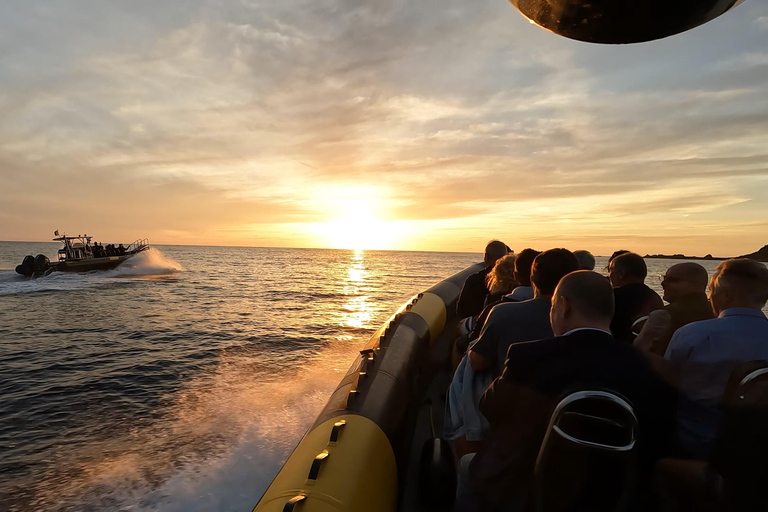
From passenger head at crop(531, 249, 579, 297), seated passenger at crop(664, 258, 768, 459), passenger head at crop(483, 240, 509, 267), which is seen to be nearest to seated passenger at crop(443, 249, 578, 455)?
passenger head at crop(531, 249, 579, 297)

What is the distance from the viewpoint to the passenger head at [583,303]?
1.62m

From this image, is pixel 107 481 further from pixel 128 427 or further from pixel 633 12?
pixel 633 12

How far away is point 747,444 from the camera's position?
158 cm

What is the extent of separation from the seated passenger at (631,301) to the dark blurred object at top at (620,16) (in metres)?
2.57

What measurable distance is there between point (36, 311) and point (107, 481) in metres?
16.6

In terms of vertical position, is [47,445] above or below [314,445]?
below

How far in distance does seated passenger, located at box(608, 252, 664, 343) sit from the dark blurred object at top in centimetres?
257

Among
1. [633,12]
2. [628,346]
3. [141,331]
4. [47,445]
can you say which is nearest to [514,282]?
[628,346]

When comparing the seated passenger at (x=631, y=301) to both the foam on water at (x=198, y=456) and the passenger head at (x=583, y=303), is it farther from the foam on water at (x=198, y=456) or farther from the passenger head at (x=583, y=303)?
the foam on water at (x=198, y=456)

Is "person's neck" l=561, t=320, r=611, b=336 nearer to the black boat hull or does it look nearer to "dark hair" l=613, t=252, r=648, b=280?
"dark hair" l=613, t=252, r=648, b=280

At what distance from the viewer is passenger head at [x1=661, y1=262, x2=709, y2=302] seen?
2.91m

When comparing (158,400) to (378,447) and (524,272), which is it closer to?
(378,447)

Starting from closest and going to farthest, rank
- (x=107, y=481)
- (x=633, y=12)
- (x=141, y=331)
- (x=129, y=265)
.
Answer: (x=633, y=12)
(x=107, y=481)
(x=141, y=331)
(x=129, y=265)

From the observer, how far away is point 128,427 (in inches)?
258
